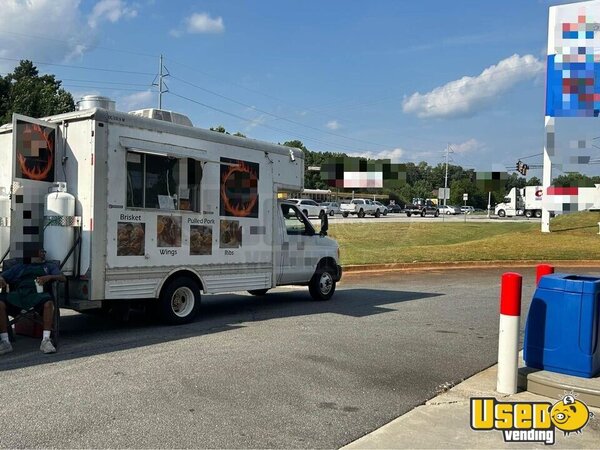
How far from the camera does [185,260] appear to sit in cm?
873

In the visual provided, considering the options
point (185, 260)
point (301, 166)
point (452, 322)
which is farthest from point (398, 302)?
point (185, 260)

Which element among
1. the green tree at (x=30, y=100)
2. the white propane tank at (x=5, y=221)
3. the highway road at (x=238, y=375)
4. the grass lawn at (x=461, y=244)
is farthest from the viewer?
the green tree at (x=30, y=100)

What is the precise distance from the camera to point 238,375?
5938 mm

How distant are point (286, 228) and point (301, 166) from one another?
1310 mm

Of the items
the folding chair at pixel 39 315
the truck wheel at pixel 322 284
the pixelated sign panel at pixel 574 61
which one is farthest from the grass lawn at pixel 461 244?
the folding chair at pixel 39 315

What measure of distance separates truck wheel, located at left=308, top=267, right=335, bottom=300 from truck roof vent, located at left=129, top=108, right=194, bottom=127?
4.33 m

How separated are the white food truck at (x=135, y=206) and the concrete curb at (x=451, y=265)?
807cm

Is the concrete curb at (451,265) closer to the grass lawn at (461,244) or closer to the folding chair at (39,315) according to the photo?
the grass lawn at (461,244)

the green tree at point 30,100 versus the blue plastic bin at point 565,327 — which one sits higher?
the green tree at point 30,100

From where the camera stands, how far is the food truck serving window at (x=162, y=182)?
26.4ft

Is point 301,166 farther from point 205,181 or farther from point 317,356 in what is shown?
point 317,356

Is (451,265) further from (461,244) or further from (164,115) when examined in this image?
(164,115)

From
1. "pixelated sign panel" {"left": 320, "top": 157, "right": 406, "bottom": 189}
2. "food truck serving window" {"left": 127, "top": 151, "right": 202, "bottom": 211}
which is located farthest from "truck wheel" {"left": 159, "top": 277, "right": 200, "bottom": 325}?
"pixelated sign panel" {"left": 320, "top": 157, "right": 406, "bottom": 189}

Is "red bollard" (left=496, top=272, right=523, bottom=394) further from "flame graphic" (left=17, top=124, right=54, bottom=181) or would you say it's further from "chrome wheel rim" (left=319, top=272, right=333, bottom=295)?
"chrome wheel rim" (left=319, top=272, right=333, bottom=295)
